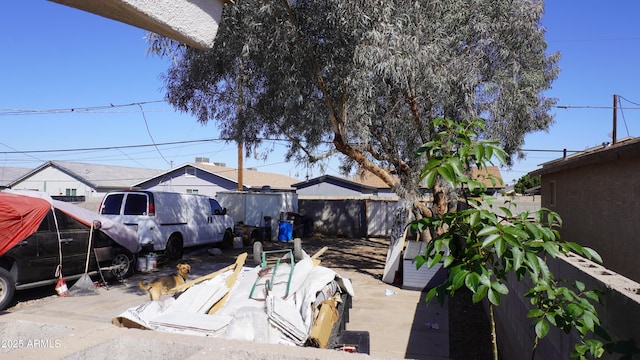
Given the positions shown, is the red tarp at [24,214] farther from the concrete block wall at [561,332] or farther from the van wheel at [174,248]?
the concrete block wall at [561,332]

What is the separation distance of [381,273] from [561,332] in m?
9.34

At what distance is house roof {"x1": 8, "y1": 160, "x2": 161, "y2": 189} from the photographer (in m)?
40.0

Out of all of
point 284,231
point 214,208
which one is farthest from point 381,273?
point 284,231

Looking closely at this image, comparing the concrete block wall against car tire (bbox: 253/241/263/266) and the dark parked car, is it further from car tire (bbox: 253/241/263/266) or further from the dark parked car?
the dark parked car

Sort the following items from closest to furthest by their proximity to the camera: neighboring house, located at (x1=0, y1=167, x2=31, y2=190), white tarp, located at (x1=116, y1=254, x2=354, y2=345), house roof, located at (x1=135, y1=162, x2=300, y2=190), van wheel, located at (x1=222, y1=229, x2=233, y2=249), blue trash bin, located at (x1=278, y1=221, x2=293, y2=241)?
white tarp, located at (x1=116, y1=254, x2=354, y2=345), van wheel, located at (x1=222, y1=229, x2=233, y2=249), blue trash bin, located at (x1=278, y1=221, x2=293, y2=241), house roof, located at (x1=135, y1=162, x2=300, y2=190), neighboring house, located at (x1=0, y1=167, x2=31, y2=190)

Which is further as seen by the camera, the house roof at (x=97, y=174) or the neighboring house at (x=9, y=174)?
the neighboring house at (x=9, y=174)

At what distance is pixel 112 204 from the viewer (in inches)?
497

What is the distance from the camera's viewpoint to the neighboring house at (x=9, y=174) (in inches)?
1679

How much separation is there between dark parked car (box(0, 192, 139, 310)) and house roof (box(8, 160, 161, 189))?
3246cm

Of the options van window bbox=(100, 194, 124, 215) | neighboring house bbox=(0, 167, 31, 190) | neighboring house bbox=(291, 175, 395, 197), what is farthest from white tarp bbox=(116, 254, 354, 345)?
neighboring house bbox=(0, 167, 31, 190)

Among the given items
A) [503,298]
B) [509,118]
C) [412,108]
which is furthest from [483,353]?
[509,118]

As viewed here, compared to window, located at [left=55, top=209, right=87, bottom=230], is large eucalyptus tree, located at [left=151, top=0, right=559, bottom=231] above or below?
above

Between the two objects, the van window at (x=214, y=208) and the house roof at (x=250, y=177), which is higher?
the house roof at (x=250, y=177)

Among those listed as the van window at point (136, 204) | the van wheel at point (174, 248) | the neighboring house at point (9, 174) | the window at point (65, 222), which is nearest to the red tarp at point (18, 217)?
the window at point (65, 222)
